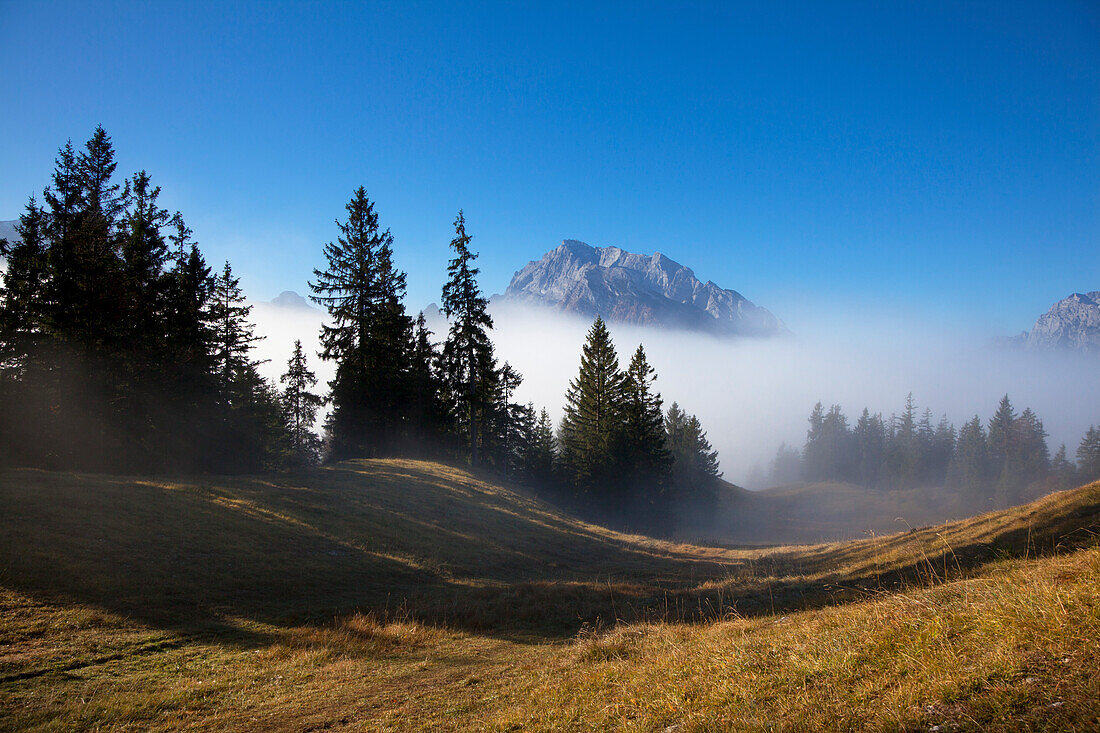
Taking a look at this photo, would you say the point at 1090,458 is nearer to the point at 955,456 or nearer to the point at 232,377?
the point at 955,456

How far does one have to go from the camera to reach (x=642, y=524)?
50.8 metres

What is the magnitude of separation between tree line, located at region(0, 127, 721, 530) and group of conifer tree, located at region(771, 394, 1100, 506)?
57.6m

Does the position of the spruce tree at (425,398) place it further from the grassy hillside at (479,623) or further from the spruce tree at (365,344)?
the grassy hillside at (479,623)

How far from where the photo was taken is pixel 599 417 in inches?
1950

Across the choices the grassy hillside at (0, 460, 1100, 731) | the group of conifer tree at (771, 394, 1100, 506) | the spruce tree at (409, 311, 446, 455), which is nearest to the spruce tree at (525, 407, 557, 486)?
the spruce tree at (409, 311, 446, 455)

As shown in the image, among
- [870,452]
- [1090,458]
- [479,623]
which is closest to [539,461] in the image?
[479,623]

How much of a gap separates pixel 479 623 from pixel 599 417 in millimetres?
37939

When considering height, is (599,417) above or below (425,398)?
below

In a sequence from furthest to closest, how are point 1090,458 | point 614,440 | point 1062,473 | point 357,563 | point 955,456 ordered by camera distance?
point 955,456
point 1062,473
point 1090,458
point 614,440
point 357,563

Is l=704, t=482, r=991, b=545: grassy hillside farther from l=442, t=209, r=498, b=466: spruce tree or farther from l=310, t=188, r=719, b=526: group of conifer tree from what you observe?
l=442, t=209, r=498, b=466: spruce tree

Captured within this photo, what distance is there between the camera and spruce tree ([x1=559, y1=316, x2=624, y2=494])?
48344mm

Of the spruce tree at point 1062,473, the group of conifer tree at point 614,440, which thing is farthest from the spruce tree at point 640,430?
the spruce tree at point 1062,473

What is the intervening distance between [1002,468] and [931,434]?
23014mm

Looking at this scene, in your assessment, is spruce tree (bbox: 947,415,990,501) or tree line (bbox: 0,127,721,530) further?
spruce tree (bbox: 947,415,990,501)
